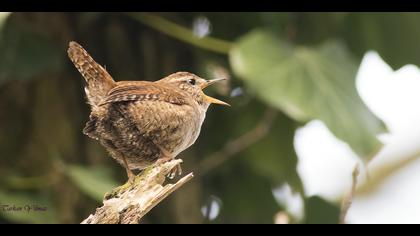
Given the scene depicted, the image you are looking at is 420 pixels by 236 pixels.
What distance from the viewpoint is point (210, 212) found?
4281mm

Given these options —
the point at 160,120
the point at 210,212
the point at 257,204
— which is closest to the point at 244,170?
the point at 257,204

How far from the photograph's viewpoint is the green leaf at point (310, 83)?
350 cm

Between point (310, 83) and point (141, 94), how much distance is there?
2187 mm

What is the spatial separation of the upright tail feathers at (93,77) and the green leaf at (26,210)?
206cm

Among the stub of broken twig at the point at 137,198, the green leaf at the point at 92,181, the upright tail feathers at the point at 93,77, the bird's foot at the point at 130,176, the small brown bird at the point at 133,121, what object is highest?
the green leaf at the point at 92,181

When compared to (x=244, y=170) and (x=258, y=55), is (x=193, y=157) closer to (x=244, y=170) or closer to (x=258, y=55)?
(x=244, y=170)

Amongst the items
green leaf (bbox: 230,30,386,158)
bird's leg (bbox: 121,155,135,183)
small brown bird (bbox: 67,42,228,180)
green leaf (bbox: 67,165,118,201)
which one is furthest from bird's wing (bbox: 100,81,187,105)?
green leaf (bbox: 67,165,118,201)

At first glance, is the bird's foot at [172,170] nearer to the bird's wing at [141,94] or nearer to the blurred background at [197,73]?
→ the bird's wing at [141,94]

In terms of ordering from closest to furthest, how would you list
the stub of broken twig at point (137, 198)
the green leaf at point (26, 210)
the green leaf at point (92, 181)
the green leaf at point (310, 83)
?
the stub of broken twig at point (137, 198)
the green leaf at point (310, 83)
the green leaf at point (92, 181)
the green leaf at point (26, 210)

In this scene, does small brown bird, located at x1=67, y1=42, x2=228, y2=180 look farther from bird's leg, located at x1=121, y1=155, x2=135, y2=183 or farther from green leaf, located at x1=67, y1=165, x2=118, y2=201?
green leaf, located at x1=67, y1=165, x2=118, y2=201

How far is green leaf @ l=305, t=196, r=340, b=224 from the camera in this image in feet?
13.4

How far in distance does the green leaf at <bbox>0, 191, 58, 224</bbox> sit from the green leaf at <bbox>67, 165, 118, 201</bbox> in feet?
0.82

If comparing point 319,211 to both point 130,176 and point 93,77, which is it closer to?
point 93,77

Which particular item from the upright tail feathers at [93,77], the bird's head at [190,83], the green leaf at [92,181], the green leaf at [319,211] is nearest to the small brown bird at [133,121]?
the upright tail feathers at [93,77]
